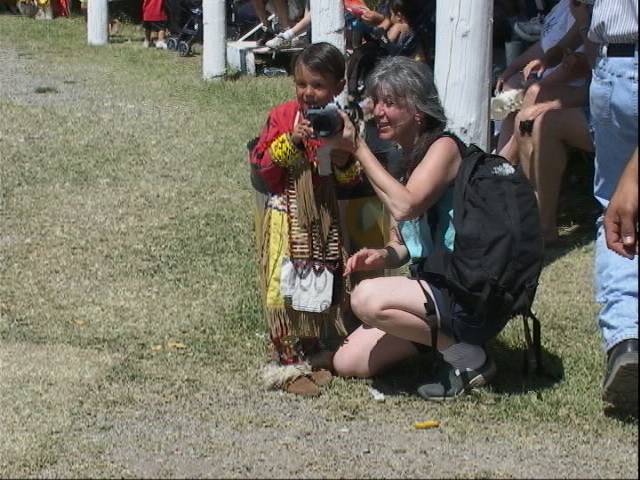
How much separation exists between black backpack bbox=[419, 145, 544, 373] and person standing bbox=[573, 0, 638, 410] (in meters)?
0.27

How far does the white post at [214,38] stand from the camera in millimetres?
10977

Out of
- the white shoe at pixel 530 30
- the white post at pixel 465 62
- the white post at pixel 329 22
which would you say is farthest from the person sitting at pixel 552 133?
the white post at pixel 329 22

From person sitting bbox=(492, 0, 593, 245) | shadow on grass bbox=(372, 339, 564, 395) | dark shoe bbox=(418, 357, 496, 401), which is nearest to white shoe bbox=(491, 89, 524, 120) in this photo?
person sitting bbox=(492, 0, 593, 245)

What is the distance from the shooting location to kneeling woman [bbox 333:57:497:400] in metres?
4.14

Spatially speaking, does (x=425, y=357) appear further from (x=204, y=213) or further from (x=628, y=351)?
(x=204, y=213)

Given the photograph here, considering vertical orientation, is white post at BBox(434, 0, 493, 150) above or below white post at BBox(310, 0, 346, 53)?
below

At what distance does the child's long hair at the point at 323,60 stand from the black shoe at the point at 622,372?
1.41 meters

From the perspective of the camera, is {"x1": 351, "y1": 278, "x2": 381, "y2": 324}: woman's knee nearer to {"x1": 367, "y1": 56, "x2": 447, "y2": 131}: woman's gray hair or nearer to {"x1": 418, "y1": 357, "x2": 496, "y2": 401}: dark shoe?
{"x1": 418, "y1": 357, "x2": 496, "y2": 401}: dark shoe

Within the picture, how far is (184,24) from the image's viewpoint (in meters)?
14.9

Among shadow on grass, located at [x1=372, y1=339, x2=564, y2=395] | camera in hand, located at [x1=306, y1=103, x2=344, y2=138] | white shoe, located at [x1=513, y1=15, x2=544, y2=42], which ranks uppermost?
white shoe, located at [x1=513, y1=15, x2=544, y2=42]

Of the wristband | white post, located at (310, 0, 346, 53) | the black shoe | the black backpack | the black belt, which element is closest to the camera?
the black shoe

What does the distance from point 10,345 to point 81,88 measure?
6.23 meters

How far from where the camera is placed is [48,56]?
13336 millimetres

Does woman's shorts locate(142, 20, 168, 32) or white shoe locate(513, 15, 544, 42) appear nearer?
white shoe locate(513, 15, 544, 42)
